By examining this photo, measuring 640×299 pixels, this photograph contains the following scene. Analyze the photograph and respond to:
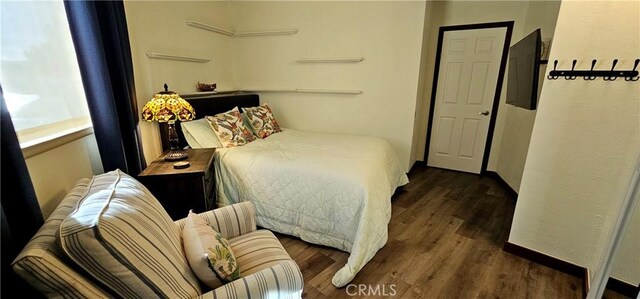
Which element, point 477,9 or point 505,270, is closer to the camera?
point 505,270

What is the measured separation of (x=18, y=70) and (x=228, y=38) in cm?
264

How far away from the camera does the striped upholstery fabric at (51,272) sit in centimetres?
70

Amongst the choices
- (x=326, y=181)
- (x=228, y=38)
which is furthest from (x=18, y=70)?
(x=228, y=38)

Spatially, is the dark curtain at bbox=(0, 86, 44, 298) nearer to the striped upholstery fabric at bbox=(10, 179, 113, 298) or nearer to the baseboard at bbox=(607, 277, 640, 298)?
the striped upholstery fabric at bbox=(10, 179, 113, 298)

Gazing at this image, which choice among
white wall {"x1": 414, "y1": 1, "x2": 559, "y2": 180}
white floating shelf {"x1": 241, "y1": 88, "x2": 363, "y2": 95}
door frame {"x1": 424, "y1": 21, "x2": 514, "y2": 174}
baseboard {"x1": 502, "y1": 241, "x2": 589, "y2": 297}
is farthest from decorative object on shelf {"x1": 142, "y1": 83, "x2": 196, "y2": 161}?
door frame {"x1": 424, "y1": 21, "x2": 514, "y2": 174}

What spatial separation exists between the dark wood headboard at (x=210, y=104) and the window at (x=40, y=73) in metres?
0.83

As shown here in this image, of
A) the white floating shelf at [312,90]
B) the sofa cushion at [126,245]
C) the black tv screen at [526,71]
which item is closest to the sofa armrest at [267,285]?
the sofa cushion at [126,245]

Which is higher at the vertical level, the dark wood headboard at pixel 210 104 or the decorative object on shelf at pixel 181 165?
the dark wood headboard at pixel 210 104

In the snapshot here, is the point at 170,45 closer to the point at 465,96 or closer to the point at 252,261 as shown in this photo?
the point at 252,261

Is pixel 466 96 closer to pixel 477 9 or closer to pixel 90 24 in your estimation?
pixel 477 9

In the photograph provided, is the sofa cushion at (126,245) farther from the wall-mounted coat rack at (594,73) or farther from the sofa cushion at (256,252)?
the wall-mounted coat rack at (594,73)

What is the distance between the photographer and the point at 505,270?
6.36 ft

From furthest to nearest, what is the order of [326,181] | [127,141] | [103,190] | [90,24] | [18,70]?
[326,181] → [127,141] → [90,24] → [18,70] → [103,190]

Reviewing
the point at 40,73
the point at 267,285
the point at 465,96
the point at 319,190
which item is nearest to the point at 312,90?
the point at 319,190
